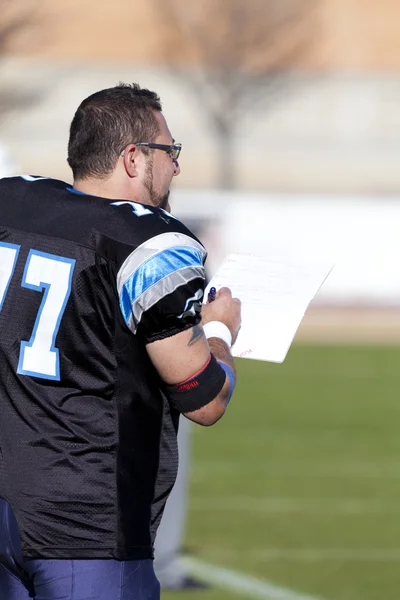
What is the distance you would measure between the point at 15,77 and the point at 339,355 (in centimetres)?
1499

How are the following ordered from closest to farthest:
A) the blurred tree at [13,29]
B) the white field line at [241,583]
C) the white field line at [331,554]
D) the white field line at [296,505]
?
the white field line at [241,583]
the white field line at [331,554]
the white field line at [296,505]
the blurred tree at [13,29]

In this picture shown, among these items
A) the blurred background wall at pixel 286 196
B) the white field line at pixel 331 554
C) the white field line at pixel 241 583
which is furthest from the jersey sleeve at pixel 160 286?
the white field line at pixel 331 554

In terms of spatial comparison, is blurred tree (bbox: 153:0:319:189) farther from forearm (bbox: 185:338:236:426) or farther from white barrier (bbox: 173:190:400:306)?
forearm (bbox: 185:338:236:426)

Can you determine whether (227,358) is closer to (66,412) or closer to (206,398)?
(206,398)

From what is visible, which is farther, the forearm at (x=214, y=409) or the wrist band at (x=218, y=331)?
the wrist band at (x=218, y=331)

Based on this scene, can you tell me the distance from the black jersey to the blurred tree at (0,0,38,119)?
14.7 metres

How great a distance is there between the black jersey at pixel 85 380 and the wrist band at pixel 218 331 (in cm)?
27

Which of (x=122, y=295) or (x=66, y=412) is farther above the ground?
(x=122, y=295)

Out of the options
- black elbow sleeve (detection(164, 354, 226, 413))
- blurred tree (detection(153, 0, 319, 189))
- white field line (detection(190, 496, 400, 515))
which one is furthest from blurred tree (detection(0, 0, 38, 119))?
black elbow sleeve (detection(164, 354, 226, 413))

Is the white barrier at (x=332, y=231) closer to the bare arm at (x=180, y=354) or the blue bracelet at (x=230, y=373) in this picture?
the blue bracelet at (x=230, y=373)

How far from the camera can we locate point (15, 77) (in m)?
27.6

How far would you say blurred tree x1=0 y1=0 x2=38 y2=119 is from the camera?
698 inches

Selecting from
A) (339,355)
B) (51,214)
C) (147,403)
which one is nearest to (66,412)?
(147,403)

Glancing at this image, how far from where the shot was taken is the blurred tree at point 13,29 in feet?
58.1
